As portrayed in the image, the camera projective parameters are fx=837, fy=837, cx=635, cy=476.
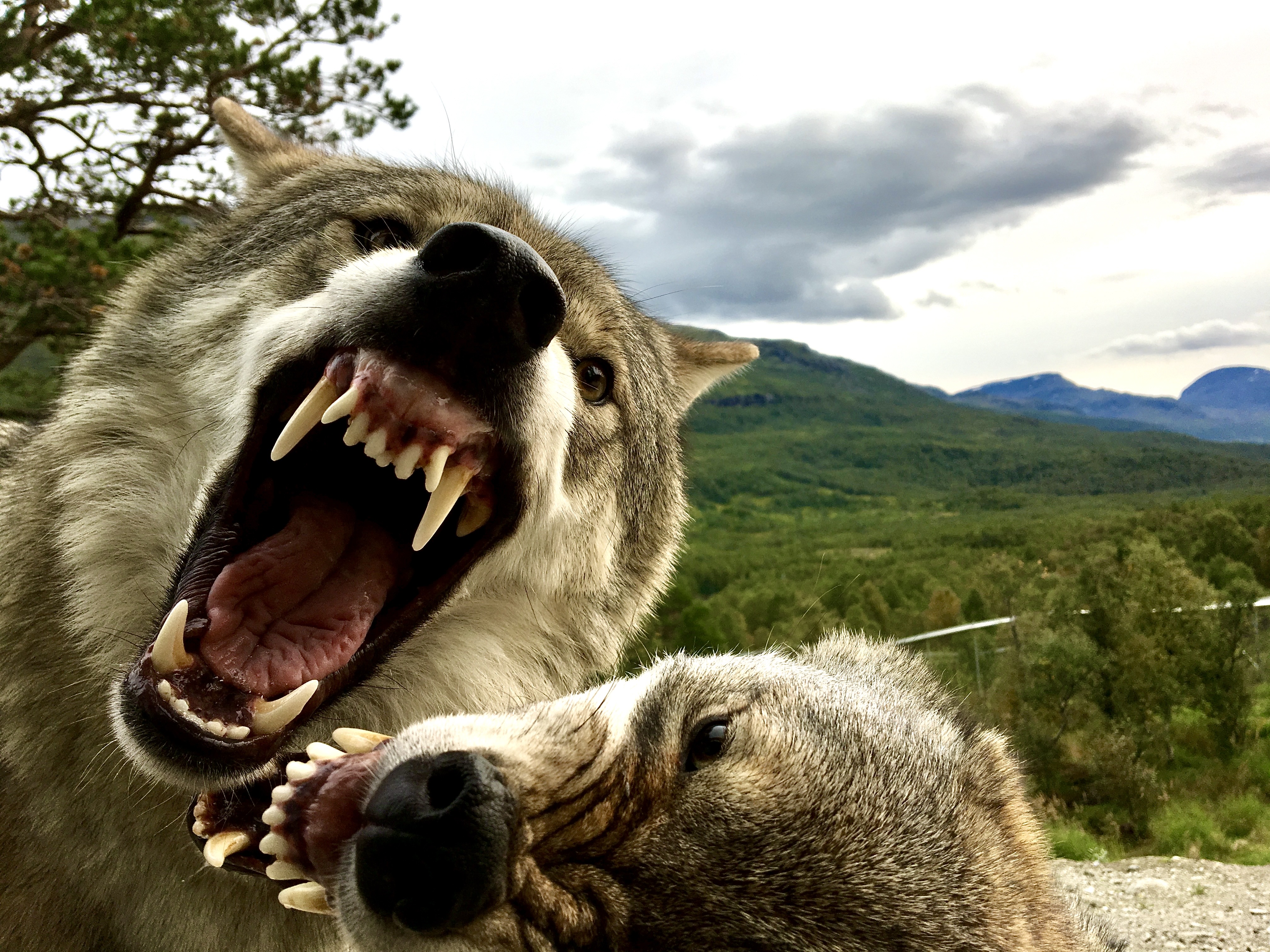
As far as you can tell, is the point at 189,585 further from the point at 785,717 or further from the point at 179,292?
the point at 785,717

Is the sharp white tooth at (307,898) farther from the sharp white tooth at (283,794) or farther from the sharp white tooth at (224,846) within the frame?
the sharp white tooth at (224,846)

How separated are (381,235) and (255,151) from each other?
1428mm

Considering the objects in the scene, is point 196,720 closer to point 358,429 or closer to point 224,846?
point 224,846

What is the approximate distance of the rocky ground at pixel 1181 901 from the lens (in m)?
11.8

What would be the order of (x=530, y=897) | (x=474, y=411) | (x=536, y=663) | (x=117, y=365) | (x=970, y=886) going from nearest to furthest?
(x=530, y=897)
(x=970, y=886)
(x=474, y=411)
(x=117, y=365)
(x=536, y=663)

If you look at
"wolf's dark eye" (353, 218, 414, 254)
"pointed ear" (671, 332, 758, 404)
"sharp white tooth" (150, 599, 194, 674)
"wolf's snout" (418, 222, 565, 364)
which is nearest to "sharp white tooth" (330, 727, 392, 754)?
"sharp white tooth" (150, 599, 194, 674)

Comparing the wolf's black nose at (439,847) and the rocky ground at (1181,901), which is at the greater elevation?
the wolf's black nose at (439,847)

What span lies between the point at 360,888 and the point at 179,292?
257 cm

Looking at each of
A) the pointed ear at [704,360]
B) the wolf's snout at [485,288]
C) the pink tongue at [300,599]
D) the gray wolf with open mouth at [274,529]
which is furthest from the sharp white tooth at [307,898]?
the pointed ear at [704,360]

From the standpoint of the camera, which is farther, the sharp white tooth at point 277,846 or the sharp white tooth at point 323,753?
the sharp white tooth at point 323,753

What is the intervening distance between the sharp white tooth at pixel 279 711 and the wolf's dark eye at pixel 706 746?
4.06ft

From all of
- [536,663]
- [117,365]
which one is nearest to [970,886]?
[536,663]

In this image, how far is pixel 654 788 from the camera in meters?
2.20

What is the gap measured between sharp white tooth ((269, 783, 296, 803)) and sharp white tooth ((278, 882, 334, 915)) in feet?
0.78
